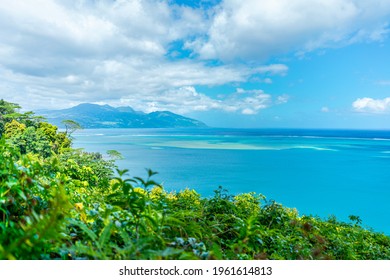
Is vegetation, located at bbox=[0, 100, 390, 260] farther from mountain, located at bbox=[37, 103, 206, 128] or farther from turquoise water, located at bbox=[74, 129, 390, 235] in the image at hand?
mountain, located at bbox=[37, 103, 206, 128]

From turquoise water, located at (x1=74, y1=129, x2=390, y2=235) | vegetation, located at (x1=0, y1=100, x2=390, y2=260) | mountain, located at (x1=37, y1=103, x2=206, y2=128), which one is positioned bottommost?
turquoise water, located at (x1=74, y1=129, x2=390, y2=235)

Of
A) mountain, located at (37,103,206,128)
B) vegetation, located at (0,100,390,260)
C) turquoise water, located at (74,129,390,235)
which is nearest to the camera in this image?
vegetation, located at (0,100,390,260)

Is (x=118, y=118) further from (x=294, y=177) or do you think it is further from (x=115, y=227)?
(x=115, y=227)

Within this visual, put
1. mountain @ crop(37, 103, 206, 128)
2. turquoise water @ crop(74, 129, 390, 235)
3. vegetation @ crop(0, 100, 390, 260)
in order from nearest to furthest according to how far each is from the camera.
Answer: vegetation @ crop(0, 100, 390, 260)
turquoise water @ crop(74, 129, 390, 235)
mountain @ crop(37, 103, 206, 128)

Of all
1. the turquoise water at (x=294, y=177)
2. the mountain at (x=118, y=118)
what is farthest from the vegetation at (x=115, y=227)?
the mountain at (x=118, y=118)

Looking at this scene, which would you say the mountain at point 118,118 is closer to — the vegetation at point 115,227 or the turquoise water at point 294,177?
the turquoise water at point 294,177

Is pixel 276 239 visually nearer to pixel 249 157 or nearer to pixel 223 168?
pixel 223 168

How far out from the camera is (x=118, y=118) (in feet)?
164

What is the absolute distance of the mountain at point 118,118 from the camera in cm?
3778

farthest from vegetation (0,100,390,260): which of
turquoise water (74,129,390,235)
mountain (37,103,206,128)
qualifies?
mountain (37,103,206,128)

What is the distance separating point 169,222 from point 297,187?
71.5 ft

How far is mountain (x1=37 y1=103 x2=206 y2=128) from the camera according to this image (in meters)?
37.8

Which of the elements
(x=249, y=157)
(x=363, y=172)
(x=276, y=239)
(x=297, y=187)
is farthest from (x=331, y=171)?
(x=276, y=239)
